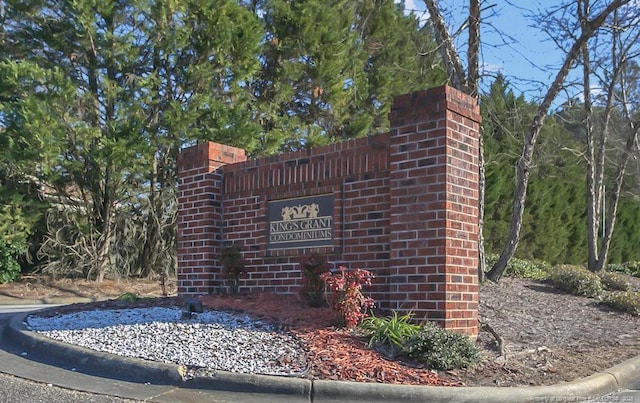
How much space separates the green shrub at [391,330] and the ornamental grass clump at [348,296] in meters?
0.15

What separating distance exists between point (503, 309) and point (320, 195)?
11.2 feet

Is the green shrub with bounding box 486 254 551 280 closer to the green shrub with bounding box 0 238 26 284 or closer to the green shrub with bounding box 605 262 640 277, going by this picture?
the green shrub with bounding box 605 262 640 277

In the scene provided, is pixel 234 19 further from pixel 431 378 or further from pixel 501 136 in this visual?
pixel 431 378

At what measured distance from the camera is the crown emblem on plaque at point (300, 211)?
7537 millimetres

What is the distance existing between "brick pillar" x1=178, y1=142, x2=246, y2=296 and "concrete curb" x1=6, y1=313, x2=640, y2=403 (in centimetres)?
278

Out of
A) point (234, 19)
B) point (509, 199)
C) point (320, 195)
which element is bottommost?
point (320, 195)

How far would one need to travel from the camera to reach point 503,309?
9008mm

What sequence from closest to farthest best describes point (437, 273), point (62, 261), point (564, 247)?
point (437, 273)
point (62, 261)
point (564, 247)

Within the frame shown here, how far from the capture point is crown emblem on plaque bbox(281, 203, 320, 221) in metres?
7.54

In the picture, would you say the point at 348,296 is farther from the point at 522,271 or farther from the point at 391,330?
the point at 522,271

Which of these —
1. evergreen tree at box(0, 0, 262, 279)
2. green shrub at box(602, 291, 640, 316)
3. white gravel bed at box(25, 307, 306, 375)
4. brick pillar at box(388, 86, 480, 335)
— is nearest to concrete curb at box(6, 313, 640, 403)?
white gravel bed at box(25, 307, 306, 375)

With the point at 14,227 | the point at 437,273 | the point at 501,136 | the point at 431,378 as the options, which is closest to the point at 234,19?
the point at 14,227

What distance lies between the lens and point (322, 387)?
15.9 feet

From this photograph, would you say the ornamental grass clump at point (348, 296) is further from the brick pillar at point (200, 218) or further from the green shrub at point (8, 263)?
the green shrub at point (8, 263)
